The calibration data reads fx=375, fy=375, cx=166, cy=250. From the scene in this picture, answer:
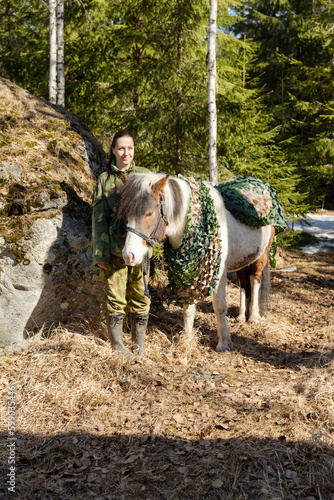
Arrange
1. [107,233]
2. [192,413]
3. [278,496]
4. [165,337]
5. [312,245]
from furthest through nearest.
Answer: [312,245], [165,337], [107,233], [192,413], [278,496]

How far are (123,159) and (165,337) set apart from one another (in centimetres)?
230

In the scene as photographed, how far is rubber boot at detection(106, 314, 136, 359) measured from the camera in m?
3.95

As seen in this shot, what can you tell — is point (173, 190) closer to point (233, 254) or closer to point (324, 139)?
point (233, 254)

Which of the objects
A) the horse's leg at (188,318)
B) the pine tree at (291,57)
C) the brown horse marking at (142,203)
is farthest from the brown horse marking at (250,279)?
the pine tree at (291,57)

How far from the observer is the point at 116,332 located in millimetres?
3986

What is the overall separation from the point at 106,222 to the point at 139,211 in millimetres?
583

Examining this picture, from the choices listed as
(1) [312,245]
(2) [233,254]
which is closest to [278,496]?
(2) [233,254]

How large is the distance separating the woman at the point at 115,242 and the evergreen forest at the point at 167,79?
12.2 ft

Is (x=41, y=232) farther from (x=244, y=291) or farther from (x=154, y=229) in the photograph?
(x=244, y=291)

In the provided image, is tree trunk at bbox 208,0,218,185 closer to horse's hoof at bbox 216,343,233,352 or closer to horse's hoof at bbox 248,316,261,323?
horse's hoof at bbox 248,316,261,323

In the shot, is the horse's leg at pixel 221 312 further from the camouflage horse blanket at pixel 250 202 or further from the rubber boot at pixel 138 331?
the rubber boot at pixel 138 331

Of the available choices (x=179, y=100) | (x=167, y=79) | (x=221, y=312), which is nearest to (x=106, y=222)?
(x=221, y=312)

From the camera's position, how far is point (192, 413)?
128 inches

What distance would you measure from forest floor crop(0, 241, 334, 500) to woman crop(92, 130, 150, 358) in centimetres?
49
